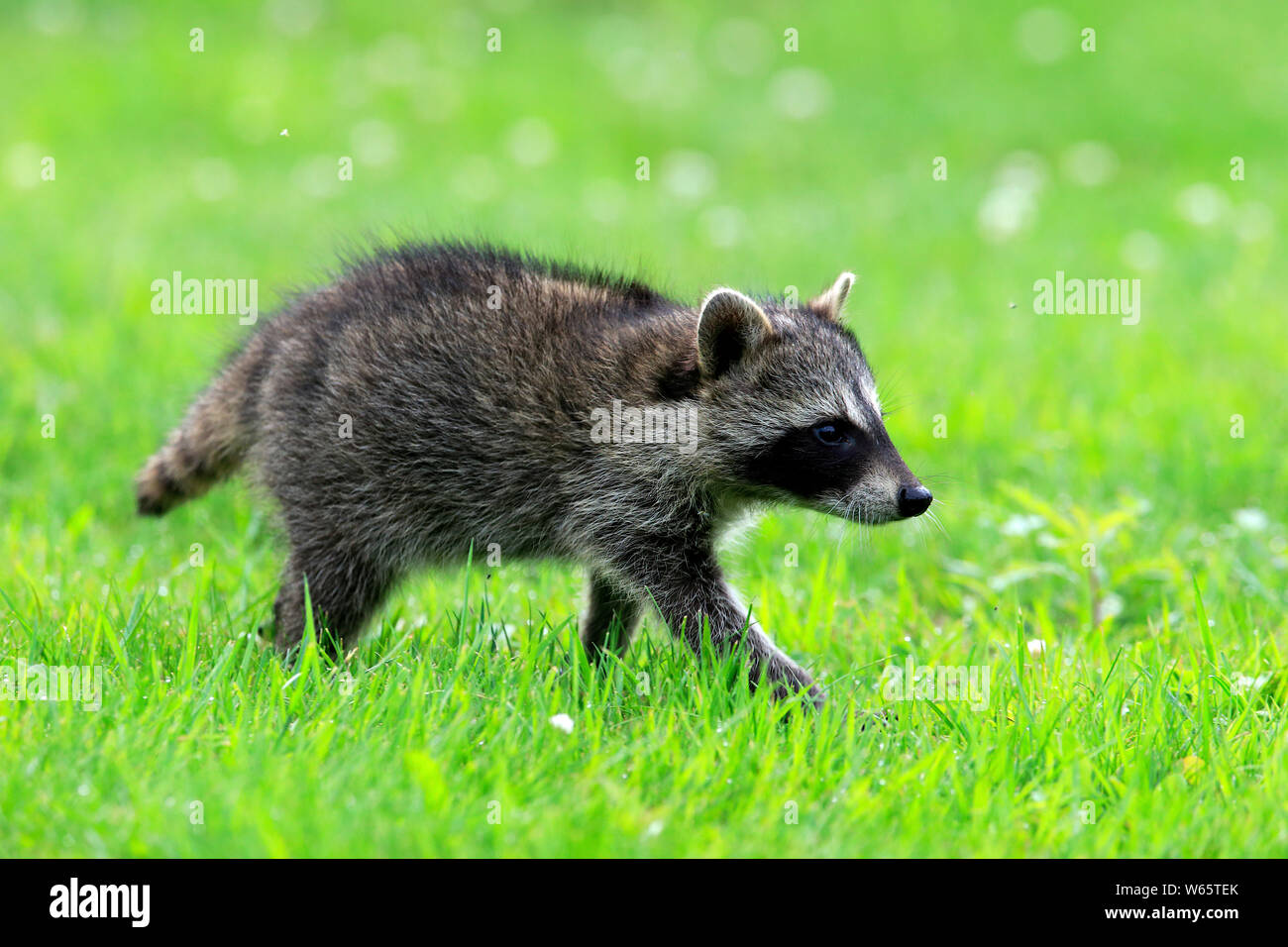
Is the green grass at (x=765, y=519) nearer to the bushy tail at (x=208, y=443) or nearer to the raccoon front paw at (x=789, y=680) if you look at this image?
the raccoon front paw at (x=789, y=680)

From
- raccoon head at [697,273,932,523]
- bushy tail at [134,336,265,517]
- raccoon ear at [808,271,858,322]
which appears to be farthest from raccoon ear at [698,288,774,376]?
bushy tail at [134,336,265,517]

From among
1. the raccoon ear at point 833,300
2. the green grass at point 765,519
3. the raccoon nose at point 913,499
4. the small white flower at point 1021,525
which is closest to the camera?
the green grass at point 765,519

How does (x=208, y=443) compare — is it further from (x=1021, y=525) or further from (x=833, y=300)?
(x=1021, y=525)

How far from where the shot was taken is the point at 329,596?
5688mm

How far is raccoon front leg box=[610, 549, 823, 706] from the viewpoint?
5.11 meters

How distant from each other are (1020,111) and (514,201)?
6867 mm

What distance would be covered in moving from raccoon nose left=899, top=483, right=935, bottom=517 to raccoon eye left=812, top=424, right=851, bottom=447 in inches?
13.0

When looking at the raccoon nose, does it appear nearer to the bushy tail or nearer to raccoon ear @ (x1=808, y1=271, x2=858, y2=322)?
raccoon ear @ (x1=808, y1=271, x2=858, y2=322)

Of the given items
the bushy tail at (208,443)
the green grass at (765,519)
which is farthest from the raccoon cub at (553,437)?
the green grass at (765,519)

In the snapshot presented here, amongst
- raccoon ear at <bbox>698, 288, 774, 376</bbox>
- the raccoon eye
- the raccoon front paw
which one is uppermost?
raccoon ear at <bbox>698, 288, 774, 376</bbox>

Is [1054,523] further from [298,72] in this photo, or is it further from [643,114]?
[298,72]

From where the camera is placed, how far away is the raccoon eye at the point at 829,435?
17.9 feet

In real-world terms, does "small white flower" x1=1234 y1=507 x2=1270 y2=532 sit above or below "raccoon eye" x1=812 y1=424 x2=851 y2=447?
below

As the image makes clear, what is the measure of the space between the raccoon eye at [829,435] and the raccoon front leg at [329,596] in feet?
5.91
